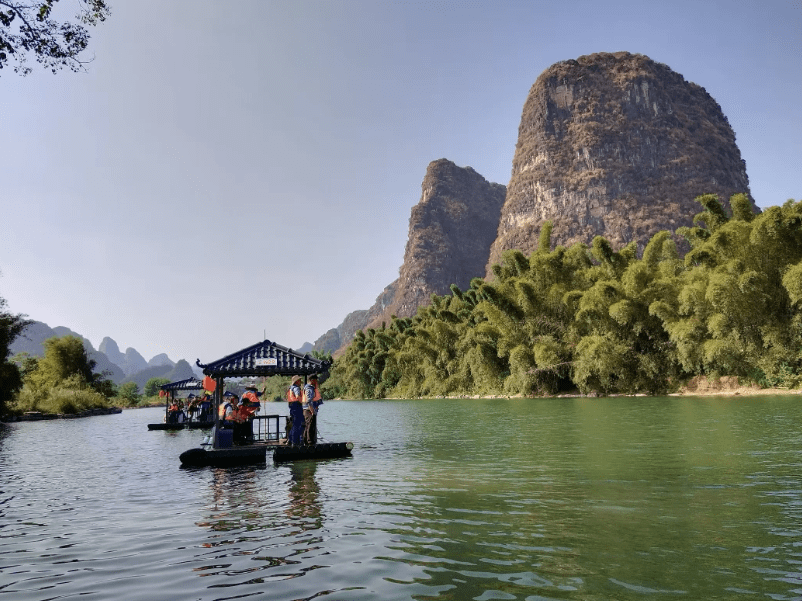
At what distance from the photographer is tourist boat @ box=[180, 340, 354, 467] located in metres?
16.3

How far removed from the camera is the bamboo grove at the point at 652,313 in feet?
125

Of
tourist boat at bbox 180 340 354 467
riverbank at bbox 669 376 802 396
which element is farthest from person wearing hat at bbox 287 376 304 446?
riverbank at bbox 669 376 802 396

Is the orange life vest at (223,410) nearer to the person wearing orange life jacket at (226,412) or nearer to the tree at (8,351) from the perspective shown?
the person wearing orange life jacket at (226,412)

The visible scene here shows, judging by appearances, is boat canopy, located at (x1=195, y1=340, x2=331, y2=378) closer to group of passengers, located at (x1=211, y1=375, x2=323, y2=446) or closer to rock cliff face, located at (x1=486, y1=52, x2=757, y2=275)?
group of passengers, located at (x1=211, y1=375, x2=323, y2=446)

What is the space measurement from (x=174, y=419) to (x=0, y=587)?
3263cm

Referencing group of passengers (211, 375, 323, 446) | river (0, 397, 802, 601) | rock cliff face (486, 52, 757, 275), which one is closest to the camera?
river (0, 397, 802, 601)

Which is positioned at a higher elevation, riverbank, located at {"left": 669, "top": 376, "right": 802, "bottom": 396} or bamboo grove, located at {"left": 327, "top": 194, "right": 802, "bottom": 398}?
bamboo grove, located at {"left": 327, "top": 194, "right": 802, "bottom": 398}

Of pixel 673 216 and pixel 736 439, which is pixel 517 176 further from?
pixel 736 439

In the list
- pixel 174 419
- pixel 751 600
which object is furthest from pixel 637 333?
pixel 751 600

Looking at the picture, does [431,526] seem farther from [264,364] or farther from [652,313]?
[652,313]

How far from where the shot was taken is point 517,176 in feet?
636

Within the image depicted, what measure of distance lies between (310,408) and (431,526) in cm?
963

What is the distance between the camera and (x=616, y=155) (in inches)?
6727

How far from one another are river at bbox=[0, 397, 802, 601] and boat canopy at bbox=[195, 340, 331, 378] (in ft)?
9.09
